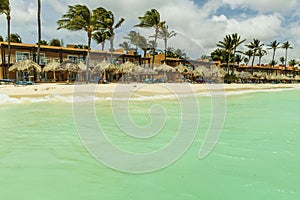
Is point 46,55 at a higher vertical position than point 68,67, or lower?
higher

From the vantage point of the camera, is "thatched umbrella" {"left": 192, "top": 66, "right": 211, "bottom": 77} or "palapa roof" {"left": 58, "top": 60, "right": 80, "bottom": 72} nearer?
"palapa roof" {"left": 58, "top": 60, "right": 80, "bottom": 72}

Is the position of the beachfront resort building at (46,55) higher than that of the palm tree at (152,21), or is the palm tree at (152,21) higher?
the palm tree at (152,21)

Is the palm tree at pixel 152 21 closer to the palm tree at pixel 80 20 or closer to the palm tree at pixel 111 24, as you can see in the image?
the palm tree at pixel 111 24

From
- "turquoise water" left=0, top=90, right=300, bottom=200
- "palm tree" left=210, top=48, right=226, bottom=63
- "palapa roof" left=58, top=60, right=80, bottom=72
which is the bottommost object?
"turquoise water" left=0, top=90, right=300, bottom=200

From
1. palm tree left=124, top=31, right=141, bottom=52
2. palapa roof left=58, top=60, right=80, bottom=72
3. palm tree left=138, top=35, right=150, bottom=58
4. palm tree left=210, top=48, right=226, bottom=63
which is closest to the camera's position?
palapa roof left=58, top=60, right=80, bottom=72

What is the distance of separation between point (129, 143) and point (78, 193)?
8.63 feet

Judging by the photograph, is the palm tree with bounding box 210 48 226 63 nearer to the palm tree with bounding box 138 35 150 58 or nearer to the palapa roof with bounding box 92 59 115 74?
the palm tree with bounding box 138 35 150 58

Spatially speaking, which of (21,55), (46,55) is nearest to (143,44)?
(46,55)

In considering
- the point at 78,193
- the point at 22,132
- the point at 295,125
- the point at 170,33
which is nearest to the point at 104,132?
the point at 22,132

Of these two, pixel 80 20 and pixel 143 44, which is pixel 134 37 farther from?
pixel 80 20

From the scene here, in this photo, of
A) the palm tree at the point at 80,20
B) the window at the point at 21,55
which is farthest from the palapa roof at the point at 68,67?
the window at the point at 21,55

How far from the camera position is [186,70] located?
121 feet

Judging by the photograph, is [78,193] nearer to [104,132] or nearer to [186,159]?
[186,159]

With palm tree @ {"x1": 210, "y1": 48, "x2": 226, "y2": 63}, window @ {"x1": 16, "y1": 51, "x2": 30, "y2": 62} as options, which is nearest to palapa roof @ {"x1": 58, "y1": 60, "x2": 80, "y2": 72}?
window @ {"x1": 16, "y1": 51, "x2": 30, "y2": 62}
